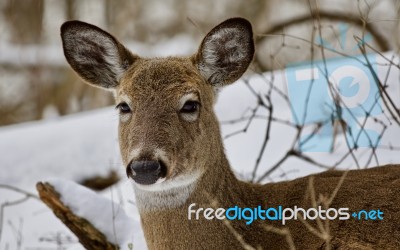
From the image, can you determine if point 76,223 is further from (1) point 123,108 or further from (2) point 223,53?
(2) point 223,53

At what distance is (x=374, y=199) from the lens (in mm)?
3607

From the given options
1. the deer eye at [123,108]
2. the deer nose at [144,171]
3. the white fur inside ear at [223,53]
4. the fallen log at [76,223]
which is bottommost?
the fallen log at [76,223]

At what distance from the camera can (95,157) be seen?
285 inches

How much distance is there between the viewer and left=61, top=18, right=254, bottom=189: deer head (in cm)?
341

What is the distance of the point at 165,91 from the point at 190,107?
0.14m

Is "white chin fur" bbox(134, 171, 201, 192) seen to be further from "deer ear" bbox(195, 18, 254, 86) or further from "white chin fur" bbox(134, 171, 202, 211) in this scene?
"deer ear" bbox(195, 18, 254, 86)

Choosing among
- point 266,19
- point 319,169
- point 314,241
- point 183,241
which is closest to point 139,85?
point 183,241

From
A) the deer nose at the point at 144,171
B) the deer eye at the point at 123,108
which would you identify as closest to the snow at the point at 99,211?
the deer eye at the point at 123,108

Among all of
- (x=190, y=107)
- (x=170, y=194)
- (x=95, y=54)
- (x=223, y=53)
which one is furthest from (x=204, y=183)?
(x=95, y=54)

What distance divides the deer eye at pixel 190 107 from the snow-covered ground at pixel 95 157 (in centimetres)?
118

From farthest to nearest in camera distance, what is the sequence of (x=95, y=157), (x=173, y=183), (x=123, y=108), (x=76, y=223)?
(x=95, y=157)
(x=76, y=223)
(x=123, y=108)
(x=173, y=183)

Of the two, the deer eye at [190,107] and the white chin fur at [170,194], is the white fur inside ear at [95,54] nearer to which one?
the deer eye at [190,107]

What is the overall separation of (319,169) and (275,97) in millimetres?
1458

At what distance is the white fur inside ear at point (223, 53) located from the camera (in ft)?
12.8
